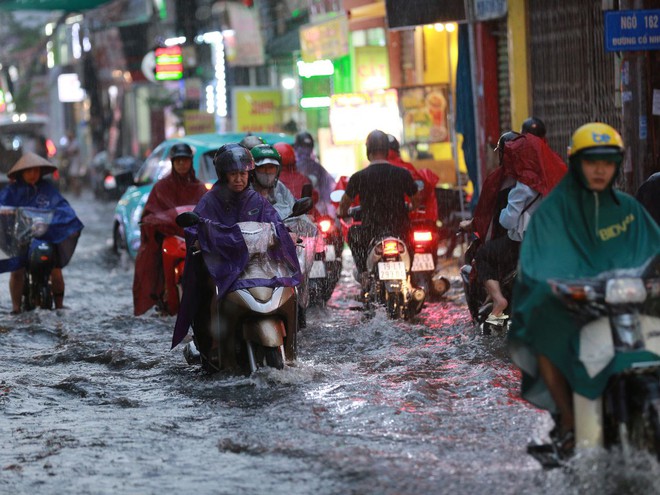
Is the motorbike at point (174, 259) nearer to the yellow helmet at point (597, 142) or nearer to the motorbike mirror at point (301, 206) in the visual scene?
the motorbike mirror at point (301, 206)

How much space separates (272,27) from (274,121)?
2882mm

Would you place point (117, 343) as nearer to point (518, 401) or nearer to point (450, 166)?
point (518, 401)

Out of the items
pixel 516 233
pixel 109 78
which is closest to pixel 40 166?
pixel 516 233

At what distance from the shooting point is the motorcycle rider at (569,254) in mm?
5992

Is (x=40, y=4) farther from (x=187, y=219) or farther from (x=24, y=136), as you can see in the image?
(x=187, y=219)

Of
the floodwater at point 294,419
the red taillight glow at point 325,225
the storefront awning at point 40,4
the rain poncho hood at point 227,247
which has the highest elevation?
the storefront awning at point 40,4

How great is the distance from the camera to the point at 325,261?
13.1m

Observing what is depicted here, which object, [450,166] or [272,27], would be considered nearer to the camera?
[450,166]

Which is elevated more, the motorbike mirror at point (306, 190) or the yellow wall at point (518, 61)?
the yellow wall at point (518, 61)

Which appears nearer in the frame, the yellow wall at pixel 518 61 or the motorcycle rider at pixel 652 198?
the motorcycle rider at pixel 652 198

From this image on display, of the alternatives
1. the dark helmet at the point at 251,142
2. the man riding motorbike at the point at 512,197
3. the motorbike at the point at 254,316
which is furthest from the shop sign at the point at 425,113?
the motorbike at the point at 254,316

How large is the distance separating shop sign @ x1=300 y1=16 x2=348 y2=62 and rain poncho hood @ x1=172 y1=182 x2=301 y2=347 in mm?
14093

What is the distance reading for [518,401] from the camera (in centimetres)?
834

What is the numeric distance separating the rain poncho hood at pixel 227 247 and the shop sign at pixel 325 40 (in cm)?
1409
